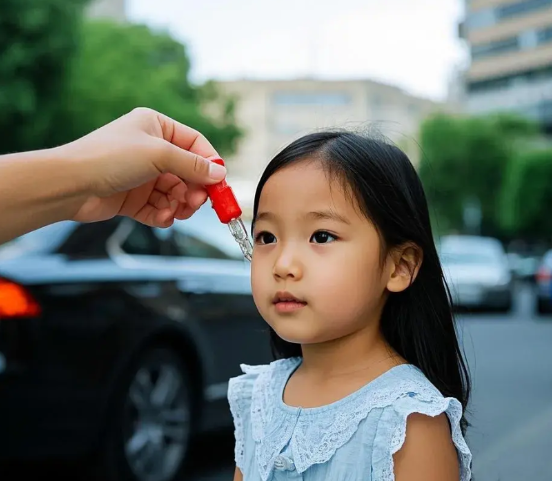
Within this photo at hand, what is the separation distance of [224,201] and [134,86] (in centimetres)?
3123

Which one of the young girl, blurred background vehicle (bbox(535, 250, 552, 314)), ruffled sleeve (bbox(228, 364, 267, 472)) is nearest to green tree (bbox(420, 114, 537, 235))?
blurred background vehicle (bbox(535, 250, 552, 314))

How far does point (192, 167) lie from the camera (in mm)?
1918

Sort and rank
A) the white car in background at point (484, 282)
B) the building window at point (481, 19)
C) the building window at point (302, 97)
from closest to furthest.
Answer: the white car in background at point (484, 282)
the building window at point (481, 19)
the building window at point (302, 97)

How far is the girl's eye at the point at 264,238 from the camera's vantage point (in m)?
1.91

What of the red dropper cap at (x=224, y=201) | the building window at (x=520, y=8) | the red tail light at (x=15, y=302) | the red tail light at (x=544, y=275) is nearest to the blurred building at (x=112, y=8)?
the building window at (x=520, y=8)

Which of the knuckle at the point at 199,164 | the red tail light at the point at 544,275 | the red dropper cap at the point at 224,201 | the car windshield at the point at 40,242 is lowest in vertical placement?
the red tail light at the point at 544,275

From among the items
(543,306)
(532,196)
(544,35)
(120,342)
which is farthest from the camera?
(544,35)

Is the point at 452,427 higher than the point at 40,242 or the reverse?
higher

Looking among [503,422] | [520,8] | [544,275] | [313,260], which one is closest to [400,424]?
[313,260]

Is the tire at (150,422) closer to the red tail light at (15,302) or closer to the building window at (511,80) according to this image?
the red tail light at (15,302)

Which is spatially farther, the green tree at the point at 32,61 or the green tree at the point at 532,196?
the green tree at the point at 532,196

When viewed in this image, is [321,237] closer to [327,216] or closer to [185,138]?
[327,216]

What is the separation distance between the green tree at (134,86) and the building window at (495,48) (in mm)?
34602

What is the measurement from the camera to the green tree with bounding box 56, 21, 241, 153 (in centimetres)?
2738
